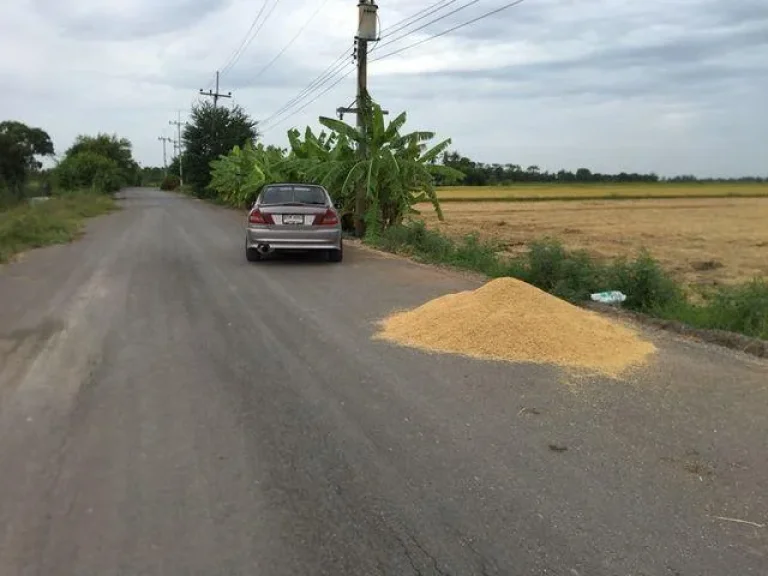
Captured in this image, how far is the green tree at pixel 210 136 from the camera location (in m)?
52.5

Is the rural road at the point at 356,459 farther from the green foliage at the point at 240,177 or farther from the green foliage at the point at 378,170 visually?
the green foliage at the point at 240,177

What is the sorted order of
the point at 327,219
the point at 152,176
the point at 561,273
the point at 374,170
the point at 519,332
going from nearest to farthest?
1. the point at 519,332
2. the point at 561,273
3. the point at 327,219
4. the point at 374,170
5. the point at 152,176

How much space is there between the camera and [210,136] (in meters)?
52.5

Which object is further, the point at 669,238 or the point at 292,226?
the point at 669,238

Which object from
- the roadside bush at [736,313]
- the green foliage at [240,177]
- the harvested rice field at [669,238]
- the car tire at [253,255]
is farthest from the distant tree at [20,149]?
the roadside bush at [736,313]

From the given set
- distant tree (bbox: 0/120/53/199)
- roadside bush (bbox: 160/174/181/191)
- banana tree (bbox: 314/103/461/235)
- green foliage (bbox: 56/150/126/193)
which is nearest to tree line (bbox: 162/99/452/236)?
banana tree (bbox: 314/103/461/235)

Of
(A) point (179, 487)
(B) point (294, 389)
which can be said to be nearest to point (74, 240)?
(B) point (294, 389)

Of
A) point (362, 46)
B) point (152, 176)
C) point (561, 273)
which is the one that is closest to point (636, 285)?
point (561, 273)

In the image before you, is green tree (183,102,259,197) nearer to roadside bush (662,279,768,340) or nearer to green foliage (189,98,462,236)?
green foliage (189,98,462,236)

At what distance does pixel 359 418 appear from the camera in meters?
5.09

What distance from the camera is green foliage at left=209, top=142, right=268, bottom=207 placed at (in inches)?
1189

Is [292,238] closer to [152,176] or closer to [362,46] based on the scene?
[362,46]

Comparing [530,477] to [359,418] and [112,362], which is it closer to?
[359,418]

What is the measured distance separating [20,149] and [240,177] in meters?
56.1
